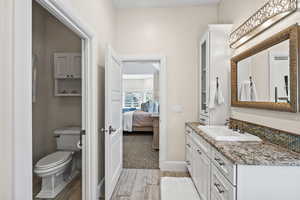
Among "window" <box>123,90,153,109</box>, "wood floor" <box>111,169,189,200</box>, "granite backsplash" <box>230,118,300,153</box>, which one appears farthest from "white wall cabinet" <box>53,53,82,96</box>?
"window" <box>123,90,153,109</box>

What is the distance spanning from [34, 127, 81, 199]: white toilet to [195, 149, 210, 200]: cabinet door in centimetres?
176

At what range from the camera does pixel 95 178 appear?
2010 mm

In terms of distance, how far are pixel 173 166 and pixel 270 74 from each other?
2.13m

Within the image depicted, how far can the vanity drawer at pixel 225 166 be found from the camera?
1.17 m

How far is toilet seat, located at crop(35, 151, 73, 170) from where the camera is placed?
216cm

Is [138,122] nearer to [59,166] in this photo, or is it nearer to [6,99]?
[59,166]

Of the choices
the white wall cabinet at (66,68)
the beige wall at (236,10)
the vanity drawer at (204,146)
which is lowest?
the vanity drawer at (204,146)

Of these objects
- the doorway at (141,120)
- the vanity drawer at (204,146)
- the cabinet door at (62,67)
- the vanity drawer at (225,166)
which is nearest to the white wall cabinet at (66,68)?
the cabinet door at (62,67)

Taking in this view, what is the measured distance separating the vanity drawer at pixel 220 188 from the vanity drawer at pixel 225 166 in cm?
4

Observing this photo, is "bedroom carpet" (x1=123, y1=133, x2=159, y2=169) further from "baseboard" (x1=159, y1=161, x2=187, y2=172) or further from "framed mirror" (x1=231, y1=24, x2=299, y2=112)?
"framed mirror" (x1=231, y1=24, x2=299, y2=112)

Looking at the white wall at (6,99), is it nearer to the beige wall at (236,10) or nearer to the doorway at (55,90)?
the doorway at (55,90)

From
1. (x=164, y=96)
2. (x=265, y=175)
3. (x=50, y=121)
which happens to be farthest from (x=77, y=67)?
(x=265, y=175)

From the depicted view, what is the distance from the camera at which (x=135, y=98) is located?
987cm

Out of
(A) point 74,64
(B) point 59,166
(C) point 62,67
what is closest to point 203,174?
(B) point 59,166
